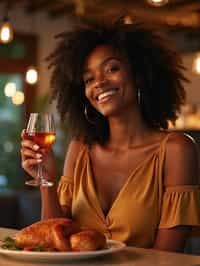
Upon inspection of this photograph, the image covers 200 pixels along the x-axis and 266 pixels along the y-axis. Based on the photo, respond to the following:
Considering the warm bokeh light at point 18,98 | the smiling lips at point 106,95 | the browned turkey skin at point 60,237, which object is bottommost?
the browned turkey skin at point 60,237

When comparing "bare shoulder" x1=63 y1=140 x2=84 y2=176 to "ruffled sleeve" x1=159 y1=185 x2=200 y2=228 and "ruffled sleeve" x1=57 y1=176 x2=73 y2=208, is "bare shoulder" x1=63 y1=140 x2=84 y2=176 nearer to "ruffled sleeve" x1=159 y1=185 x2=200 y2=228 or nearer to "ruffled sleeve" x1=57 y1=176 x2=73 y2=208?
"ruffled sleeve" x1=57 y1=176 x2=73 y2=208

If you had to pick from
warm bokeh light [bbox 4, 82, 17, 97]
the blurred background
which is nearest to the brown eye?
the blurred background

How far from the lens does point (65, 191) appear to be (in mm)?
2477

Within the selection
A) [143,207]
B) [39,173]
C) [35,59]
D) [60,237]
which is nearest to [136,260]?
[60,237]

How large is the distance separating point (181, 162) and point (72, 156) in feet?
1.57

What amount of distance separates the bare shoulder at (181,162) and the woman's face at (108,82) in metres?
0.22

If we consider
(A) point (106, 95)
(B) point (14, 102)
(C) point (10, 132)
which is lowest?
(C) point (10, 132)

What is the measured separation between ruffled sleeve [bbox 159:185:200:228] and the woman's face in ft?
1.12

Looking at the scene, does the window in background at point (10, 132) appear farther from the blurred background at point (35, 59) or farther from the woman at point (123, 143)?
the woman at point (123, 143)

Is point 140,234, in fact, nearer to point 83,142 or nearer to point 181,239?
point 181,239

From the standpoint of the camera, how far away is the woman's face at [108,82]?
232 cm

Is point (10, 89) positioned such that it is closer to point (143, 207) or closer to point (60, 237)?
point (143, 207)

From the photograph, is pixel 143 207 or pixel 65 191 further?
pixel 65 191

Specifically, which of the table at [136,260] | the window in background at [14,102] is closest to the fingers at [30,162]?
the table at [136,260]
